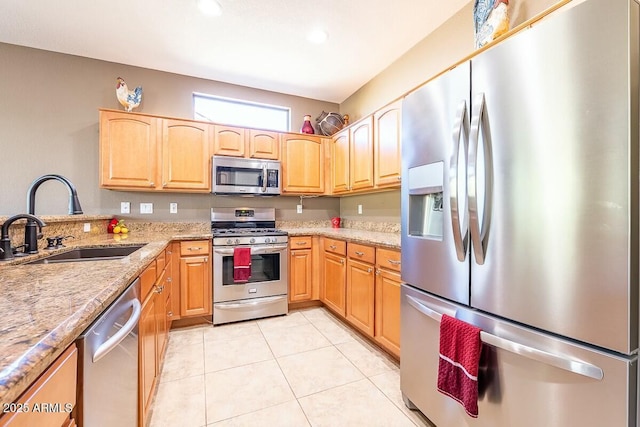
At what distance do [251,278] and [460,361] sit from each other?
218 cm

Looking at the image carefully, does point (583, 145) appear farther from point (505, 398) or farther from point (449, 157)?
point (505, 398)

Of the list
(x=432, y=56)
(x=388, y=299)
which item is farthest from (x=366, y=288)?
(x=432, y=56)

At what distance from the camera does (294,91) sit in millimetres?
3684

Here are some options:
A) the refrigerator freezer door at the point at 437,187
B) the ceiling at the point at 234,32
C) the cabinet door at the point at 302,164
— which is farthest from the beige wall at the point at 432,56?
the refrigerator freezer door at the point at 437,187

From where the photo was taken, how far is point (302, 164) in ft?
11.5

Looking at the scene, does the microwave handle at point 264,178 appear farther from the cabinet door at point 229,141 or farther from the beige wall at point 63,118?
the beige wall at point 63,118

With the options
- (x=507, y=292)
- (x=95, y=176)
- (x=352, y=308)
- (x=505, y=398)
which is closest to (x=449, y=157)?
(x=507, y=292)

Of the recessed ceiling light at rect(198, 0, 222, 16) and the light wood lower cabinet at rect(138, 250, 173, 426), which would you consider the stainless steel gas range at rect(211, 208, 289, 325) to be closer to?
the light wood lower cabinet at rect(138, 250, 173, 426)

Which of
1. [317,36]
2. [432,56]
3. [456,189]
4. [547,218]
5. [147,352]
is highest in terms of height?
[317,36]

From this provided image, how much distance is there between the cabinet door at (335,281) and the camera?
276 cm

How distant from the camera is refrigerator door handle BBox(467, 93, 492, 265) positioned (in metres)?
1.13

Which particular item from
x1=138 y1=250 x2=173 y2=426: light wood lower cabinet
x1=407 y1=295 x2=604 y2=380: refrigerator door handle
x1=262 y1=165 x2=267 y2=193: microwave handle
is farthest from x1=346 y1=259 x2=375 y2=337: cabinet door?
x1=138 y1=250 x2=173 y2=426: light wood lower cabinet

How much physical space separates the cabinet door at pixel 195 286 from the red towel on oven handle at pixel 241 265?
257mm

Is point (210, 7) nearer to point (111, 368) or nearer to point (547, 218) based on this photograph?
point (111, 368)
